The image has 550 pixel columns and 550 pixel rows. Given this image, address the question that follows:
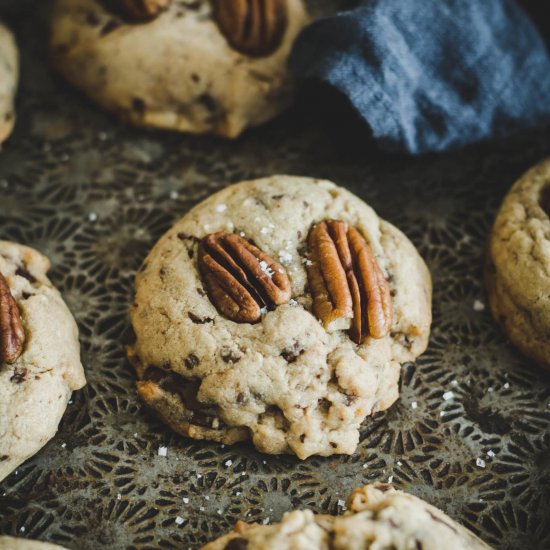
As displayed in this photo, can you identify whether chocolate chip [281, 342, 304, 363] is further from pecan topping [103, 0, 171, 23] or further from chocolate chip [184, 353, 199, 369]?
pecan topping [103, 0, 171, 23]

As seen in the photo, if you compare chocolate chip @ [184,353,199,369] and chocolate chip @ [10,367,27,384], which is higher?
chocolate chip @ [184,353,199,369]

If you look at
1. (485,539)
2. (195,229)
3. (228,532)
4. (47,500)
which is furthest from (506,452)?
(47,500)

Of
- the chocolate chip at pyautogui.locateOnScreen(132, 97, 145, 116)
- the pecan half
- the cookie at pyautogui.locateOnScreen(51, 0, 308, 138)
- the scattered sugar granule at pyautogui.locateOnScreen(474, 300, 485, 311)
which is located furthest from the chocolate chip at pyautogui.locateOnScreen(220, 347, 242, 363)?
the chocolate chip at pyautogui.locateOnScreen(132, 97, 145, 116)

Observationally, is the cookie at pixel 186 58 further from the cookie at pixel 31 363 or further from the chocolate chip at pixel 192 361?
the chocolate chip at pixel 192 361

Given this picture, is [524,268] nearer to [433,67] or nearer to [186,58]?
[433,67]

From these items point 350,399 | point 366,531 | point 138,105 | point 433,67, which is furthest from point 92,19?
point 366,531

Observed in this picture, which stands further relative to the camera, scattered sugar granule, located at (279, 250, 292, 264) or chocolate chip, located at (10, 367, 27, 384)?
scattered sugar granule, located at (279, 250, 292, 264)

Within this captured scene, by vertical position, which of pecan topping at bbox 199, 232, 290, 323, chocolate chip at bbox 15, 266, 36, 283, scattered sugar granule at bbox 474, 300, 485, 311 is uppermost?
pecan topping at bbox 199, 232, 290, 323
